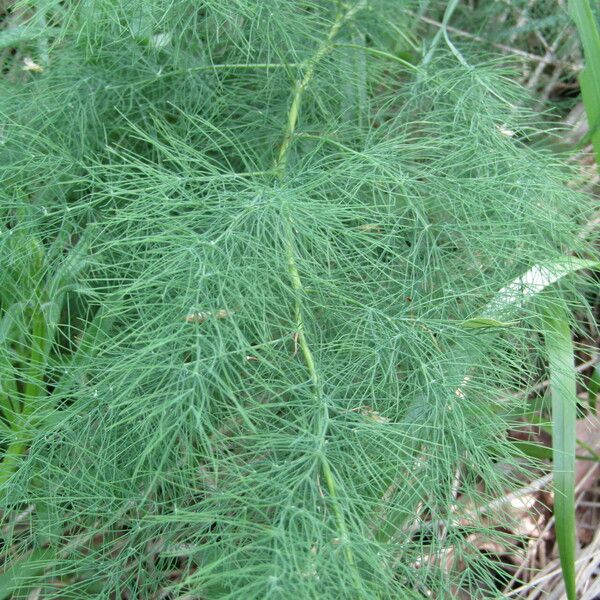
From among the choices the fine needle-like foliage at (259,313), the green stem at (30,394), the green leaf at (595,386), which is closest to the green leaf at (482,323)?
the fine needle-like foliage at (259,313)

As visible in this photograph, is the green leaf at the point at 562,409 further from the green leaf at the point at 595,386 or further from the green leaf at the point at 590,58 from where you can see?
the green leaf at the point at 590,58

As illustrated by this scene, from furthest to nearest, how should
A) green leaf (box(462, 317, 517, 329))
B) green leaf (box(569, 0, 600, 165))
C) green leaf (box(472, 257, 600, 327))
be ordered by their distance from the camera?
green leaf (box(569, 0, 600, 165))
green leaf (box(472, 257, 600, 327))
green leaf (box(462, 317, 517, 329))

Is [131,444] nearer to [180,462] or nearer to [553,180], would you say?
[180,462]

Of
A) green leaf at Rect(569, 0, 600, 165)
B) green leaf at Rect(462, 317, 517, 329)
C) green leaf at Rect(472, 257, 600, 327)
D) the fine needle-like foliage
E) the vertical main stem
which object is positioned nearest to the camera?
the vertical main stem

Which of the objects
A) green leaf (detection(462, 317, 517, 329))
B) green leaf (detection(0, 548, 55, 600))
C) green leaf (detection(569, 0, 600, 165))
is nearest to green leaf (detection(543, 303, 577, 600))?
green leaf (detection(462, 317, 517, 329))

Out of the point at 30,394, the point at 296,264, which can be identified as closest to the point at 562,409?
the point at 296,264

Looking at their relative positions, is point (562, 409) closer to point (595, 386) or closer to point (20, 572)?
point (595, 386)

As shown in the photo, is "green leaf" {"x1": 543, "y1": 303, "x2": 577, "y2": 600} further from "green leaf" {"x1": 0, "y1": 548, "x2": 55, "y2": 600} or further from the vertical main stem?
"green leaf" {"x1": 0, "y1": 548, "x2": 55, "y2": 600}
